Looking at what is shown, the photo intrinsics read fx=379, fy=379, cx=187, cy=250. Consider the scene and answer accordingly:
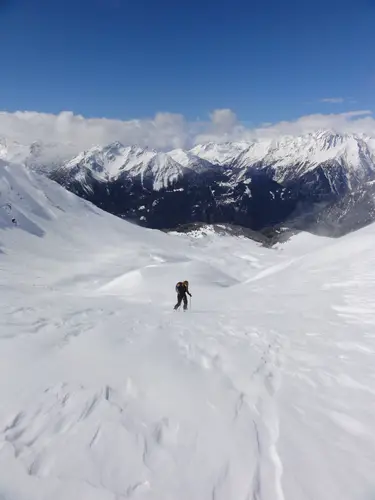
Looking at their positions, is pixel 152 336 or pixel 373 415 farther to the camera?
pixel 152 336

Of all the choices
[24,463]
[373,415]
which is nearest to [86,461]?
[24,463]

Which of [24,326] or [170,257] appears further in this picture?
[170,257]

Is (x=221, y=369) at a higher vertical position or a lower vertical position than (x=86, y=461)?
higher

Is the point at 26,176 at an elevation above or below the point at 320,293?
above

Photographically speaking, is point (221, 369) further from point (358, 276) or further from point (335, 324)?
point (358, 276)

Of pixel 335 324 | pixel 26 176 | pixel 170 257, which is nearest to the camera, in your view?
pixel 335 324

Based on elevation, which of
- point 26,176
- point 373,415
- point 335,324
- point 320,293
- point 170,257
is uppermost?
point 26,176

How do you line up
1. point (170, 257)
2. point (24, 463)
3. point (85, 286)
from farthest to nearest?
1. point (170, 257)
2. point (85, 286)
3. point (24, 463)

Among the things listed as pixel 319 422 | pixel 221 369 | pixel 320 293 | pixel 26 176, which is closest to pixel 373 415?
pixel 319 422

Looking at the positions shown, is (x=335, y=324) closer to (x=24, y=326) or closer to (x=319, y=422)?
(x=319, y=422)
